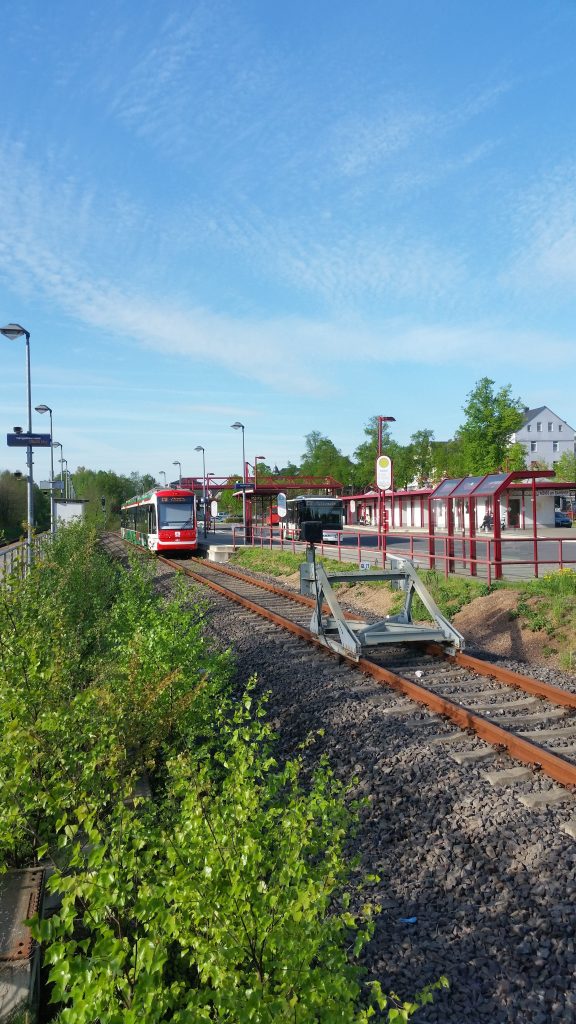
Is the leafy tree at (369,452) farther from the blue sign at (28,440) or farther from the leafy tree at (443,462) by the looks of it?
the blue sign at (28,440)

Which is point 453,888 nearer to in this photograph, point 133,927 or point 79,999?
point 133,927

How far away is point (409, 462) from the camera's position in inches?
3044

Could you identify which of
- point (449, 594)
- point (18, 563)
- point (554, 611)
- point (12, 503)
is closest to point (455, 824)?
point (18, 563)

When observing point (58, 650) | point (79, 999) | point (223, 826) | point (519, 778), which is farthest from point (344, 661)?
point (79, 999)

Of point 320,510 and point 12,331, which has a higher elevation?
point 12,331

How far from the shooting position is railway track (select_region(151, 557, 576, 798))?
6023 millimetres

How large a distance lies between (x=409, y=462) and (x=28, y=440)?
204 ft

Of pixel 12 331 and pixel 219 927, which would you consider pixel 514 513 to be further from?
pixel 219 927

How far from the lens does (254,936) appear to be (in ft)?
8.54

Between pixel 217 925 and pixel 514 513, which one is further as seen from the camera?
pixel 514 513

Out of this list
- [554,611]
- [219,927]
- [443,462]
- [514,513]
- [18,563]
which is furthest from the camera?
[443,462]

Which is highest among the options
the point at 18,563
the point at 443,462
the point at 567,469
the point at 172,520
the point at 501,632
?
the point at 443,462

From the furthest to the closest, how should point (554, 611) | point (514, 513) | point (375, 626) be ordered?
point (514, 513), point (554, 611), point (375, 626)

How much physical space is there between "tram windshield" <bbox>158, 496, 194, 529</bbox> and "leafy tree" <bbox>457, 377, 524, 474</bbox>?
29.6 m
